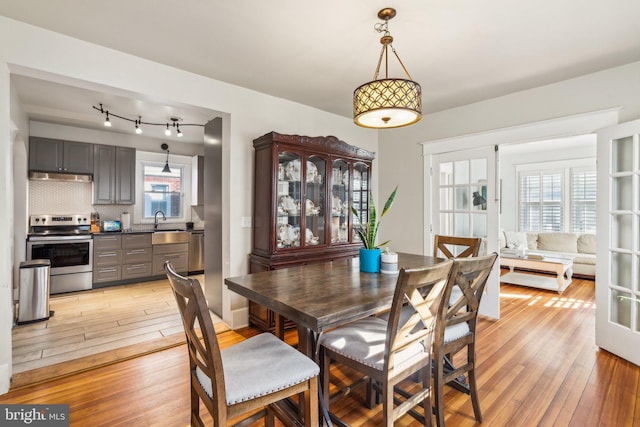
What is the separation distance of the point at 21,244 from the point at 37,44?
116 inches

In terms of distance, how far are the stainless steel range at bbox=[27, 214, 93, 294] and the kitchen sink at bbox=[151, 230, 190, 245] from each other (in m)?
0.87

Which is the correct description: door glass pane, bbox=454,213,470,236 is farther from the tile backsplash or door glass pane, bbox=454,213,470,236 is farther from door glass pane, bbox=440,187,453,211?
the tile backsplash

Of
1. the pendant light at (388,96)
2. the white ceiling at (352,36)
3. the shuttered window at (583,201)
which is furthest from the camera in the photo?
the shuttered window at (583,201)

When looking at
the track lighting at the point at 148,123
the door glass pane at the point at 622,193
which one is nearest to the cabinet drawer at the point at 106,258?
the track lighting at the point at 148,123

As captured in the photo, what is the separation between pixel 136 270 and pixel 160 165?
1984 mm

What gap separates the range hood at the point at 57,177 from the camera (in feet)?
14.2

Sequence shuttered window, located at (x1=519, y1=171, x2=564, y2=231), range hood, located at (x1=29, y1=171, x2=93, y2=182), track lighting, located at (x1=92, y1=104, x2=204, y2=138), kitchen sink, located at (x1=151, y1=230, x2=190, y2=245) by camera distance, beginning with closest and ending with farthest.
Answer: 1. track lighting, located at (x1=92, y1=104, x2=204, y2=138)
2. range hood, located at (x1=29, y1=171, x2=93, y2=182)
3. kitchen sink, located at (x1=151, y1=230, x2=190, y2=245)
4. shuttered window, located at (x1=519, y1=171, x2=564, y2=231)

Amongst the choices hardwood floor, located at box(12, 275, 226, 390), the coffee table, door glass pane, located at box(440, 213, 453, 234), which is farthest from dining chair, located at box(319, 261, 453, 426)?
the coffee table

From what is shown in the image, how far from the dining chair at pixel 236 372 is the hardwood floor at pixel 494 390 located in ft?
2.15

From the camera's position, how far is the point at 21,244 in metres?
3.81

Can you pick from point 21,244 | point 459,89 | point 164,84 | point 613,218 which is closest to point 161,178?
point 21,244

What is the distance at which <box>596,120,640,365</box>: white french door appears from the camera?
8.05ft

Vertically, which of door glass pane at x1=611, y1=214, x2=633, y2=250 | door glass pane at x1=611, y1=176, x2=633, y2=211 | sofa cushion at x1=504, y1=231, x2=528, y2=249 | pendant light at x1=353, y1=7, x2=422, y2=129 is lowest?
sofa cushion at x1=504, y1=231, x2=528, y2=249

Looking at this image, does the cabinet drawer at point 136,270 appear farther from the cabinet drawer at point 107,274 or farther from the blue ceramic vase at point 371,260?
the blue ceramic vase at point 371,260
